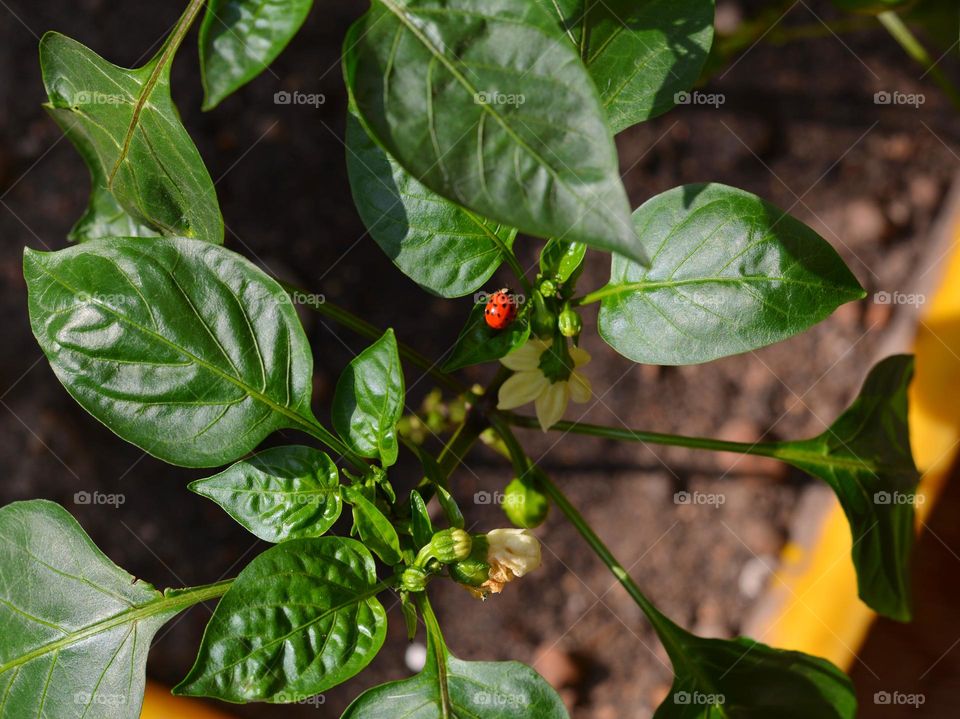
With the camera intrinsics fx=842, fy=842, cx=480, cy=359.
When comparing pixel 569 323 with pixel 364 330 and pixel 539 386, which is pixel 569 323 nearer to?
pixel 539 386

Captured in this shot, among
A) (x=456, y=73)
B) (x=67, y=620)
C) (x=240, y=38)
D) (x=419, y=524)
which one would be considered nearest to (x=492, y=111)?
(x=456, y=73)

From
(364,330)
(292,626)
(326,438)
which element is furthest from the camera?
(364,330)

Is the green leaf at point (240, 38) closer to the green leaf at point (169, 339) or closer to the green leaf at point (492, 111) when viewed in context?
the green leaf at point (492, 111)

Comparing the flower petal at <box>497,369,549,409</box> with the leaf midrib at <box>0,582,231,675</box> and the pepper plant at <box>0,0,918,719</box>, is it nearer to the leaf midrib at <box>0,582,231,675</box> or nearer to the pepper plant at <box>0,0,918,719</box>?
the pepper plant at <box>0,0,918,719</box>

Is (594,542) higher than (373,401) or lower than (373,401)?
lower

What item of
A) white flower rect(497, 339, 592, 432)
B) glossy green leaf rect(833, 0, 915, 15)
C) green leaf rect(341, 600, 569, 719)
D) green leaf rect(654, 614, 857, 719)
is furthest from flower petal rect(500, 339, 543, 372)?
glossy green leaf rect(833, 0, 915, 15)

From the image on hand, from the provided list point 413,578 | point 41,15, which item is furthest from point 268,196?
point 413,578

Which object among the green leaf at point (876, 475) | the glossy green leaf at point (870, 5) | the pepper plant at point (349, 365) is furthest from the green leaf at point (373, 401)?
the glossy green leaf at point (870, 5)
